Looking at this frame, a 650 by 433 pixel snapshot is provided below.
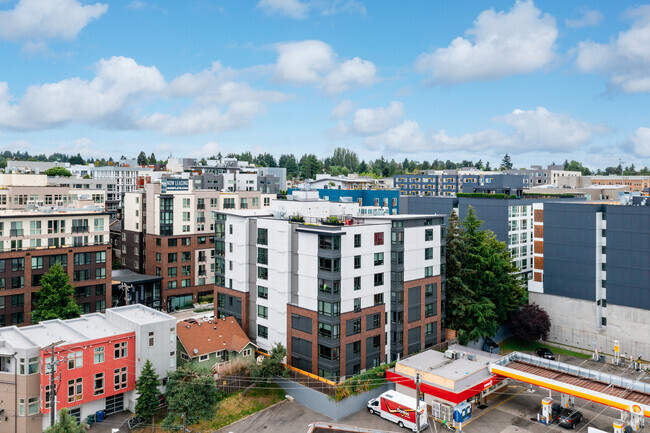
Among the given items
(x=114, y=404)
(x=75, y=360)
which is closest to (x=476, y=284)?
(x=114, y=404)

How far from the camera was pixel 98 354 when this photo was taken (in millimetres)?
49344

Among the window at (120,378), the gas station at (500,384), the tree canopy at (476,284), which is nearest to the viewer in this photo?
the gas station at (500,384)

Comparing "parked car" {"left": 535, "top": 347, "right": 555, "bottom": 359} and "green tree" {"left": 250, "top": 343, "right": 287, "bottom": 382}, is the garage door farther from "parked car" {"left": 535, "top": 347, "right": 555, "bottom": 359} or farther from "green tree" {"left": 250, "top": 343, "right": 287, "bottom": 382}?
"parked car" {"left": 535, "top": 347, "right": 555, "bottom": 359}

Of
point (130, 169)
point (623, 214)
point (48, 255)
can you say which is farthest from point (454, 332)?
point (130, 169)

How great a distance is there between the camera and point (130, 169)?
172 meters

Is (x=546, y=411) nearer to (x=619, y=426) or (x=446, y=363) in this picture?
(x=619, y=426)

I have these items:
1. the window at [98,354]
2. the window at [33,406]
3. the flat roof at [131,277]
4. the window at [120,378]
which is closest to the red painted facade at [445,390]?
the window at [120,378]

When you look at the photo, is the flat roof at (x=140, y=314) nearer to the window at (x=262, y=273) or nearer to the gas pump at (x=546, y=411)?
the window at (x=262, y=273)

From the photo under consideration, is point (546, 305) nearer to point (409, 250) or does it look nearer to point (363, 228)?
point (409, 250)

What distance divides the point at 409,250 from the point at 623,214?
31.9 m

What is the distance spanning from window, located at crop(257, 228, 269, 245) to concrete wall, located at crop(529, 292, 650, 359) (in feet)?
144

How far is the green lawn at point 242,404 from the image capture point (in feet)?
163

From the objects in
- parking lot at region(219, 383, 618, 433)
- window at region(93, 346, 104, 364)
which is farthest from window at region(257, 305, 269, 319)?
window at region(93, 346, 104, 364)

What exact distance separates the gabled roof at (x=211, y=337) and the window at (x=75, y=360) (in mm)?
11869
